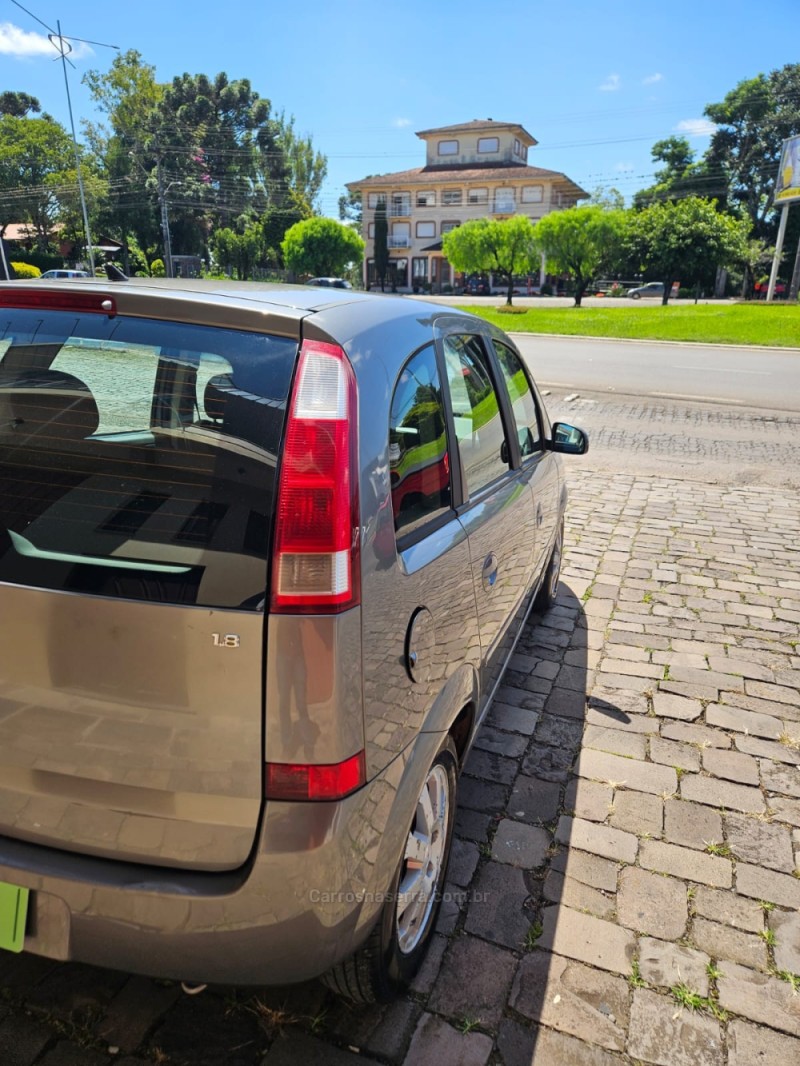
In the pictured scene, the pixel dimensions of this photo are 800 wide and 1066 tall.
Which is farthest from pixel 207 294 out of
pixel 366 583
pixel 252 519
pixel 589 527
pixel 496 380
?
pixel 589 527

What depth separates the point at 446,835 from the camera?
7.64 ft

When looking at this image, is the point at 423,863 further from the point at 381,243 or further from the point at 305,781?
the point at 381,243

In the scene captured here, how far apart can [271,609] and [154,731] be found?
0.36 m

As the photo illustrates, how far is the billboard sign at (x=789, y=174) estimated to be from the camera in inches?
1560

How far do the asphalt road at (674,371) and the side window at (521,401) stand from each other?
33.6 feet

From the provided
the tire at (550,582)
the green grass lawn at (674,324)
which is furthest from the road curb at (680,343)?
the tire at (550,582)

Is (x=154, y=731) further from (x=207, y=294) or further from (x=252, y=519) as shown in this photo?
(x=207, y=294)

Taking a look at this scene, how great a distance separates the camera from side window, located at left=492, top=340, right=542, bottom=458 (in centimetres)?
337

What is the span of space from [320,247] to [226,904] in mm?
57714

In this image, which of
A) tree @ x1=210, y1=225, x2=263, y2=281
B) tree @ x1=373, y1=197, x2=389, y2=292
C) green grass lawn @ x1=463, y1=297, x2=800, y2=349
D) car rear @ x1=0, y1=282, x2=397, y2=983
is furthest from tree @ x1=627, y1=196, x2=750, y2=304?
car rear @ x1=0, y1=282, x2=397, y2=983

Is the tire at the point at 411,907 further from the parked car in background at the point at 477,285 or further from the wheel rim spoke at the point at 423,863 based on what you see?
the parked car in background at the point at 477,285

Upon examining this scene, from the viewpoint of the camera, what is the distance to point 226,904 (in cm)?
152

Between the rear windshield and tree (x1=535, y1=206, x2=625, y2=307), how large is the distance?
136ft

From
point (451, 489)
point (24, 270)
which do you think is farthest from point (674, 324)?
point (24, 270)
